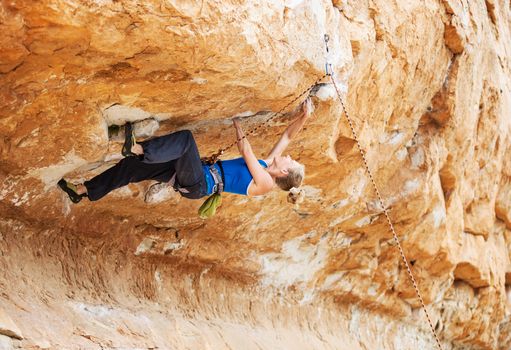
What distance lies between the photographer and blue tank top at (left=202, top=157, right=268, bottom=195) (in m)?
5.07

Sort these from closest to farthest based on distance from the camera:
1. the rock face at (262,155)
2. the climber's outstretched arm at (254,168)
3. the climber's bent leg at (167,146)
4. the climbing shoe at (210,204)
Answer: the rock face at (262,155)
the climber's bent leg at (167,146)
the climber's outstretched arm at (254,168)
the climbing shoe at (210,204)

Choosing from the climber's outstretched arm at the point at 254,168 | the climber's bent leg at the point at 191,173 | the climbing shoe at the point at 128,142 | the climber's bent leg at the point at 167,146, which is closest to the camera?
the climbing shoe at the point at 128,142

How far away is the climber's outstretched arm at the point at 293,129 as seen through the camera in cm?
530

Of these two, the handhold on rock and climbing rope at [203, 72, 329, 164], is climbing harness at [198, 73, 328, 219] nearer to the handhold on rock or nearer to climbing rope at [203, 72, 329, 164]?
climbing rope at [203, 72, 329, 164]

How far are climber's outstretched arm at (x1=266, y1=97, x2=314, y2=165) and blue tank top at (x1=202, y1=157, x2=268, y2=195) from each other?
0.63ft

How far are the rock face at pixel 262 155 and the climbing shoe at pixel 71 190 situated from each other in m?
0.09

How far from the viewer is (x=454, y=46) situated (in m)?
7.22

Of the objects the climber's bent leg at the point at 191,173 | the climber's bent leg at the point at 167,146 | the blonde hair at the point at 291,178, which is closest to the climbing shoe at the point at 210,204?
the climber's bent leg at the point at 191,173

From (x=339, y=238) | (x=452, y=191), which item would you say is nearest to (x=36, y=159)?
(x=339, y=238)

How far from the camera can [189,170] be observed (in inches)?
192

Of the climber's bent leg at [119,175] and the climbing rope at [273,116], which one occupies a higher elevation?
the climbing rope at [273,116]

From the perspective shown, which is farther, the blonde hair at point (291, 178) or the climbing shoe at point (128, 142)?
the blonde hair at point (291, 178)

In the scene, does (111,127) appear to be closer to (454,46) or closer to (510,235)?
(454,46)

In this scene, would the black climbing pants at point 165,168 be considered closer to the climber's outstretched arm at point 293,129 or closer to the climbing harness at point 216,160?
the climbing harness at point 216,160
